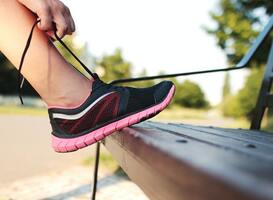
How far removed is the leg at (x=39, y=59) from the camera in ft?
3.20

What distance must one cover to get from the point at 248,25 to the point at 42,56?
335 inches

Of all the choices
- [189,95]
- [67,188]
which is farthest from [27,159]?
[189,95]

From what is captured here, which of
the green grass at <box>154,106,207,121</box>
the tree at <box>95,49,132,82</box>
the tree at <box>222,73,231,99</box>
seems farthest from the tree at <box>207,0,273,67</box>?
the tree at <box>222,73,231,99</box>

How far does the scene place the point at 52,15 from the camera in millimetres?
958

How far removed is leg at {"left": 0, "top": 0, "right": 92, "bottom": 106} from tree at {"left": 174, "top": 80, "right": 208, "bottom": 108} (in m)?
43.1

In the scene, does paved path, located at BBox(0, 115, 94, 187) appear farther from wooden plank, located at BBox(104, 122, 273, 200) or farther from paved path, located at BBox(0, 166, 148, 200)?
wooden plank, located at BBox(104, 122, 273, 200)

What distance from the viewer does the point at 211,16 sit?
9.84 metres

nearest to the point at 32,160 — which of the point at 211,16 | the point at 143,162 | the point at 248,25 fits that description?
the point at 143,162

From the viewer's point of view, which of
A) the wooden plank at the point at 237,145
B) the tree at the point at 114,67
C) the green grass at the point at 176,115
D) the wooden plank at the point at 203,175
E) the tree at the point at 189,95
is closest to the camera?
the wooden plank at the point at 203,175

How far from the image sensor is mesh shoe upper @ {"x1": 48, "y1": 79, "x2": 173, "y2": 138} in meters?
0.97

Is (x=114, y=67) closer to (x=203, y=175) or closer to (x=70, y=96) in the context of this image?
(x=70, y=96)

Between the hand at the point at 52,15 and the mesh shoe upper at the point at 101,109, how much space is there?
174 mm

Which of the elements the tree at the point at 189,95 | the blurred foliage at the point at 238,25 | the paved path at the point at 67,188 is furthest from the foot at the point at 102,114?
→ the tree at the point at 189,95

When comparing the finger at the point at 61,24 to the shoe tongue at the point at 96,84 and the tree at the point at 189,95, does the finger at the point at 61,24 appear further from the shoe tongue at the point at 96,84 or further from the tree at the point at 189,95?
the tree at the point at 189,95
